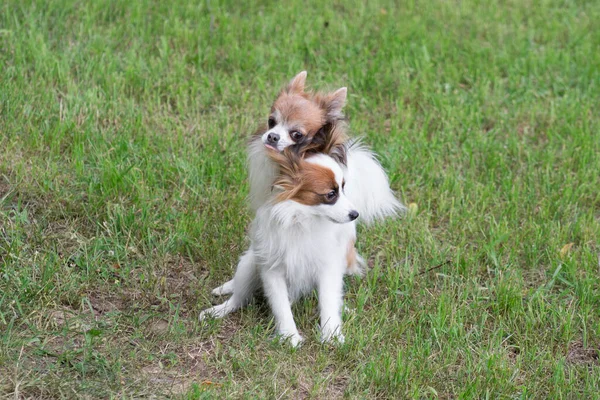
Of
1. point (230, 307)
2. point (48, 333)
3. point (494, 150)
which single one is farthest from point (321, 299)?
point (494, 150)

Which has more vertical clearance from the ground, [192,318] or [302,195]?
[302,195]

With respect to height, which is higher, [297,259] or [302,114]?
[302,114]

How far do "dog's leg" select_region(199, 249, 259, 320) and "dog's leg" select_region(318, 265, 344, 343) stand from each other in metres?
0.35

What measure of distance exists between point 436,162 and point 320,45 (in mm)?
1678

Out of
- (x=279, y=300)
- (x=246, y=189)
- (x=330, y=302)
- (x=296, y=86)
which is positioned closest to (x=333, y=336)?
(x=330, y=302)

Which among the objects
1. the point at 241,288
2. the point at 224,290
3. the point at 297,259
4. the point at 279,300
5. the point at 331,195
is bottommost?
the point at 224,290

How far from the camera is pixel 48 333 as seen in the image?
3.97m

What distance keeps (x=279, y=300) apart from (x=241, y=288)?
0.28 meters

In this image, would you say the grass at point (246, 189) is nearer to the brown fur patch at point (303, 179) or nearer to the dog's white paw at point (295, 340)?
the dog's white paw at point (295, 340)

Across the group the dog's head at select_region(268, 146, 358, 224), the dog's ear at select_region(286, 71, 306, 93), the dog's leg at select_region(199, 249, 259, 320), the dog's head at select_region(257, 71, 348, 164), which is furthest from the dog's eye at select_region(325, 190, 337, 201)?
the dog's ear at select_region(286, 71, 306, 93)

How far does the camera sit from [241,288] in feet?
14.4

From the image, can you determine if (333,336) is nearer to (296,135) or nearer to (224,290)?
(224,290)

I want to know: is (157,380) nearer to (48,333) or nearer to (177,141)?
(48,333)

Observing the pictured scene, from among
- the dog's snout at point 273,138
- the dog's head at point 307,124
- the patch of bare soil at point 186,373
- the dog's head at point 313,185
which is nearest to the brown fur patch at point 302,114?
the dog's head at point 307,124
